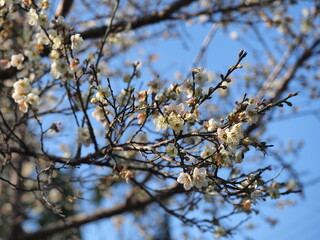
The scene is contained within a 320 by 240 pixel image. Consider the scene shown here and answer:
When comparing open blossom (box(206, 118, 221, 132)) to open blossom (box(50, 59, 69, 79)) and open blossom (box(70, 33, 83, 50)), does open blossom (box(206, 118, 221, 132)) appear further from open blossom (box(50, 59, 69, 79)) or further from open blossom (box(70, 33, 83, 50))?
open blossom (box(50, 59, 69, 79))

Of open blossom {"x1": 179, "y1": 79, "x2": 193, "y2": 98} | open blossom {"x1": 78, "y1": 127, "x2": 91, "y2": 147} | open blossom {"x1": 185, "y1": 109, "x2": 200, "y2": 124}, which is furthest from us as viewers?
open blossom {"x1": 78, "y1": 127, "x2": 91, "y2": 147}

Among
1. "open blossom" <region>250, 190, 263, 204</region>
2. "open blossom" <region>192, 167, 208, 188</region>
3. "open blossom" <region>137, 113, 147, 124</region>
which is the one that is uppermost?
"open blossom" <region>137, 113, 147, 124</region>

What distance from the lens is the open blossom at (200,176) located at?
1.59m

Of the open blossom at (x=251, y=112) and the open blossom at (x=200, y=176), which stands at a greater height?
the open blossom at (x=251, y=112)

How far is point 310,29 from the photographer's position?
5.19 meters

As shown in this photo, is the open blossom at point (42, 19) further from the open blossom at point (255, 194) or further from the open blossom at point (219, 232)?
the open blossom at point (219, 232)

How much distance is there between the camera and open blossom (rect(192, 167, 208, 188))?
1.59 meters

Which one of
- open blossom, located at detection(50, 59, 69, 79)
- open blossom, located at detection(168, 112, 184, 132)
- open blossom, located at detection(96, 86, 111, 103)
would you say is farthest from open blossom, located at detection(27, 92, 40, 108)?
open blossom, located at detection(168, 112, 184, 132)

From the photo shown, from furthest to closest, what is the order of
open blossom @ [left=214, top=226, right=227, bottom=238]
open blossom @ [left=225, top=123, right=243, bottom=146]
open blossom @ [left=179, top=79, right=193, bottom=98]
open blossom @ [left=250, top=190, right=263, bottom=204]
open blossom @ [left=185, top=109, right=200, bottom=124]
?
1. open blossom @ [left=214, top=226, right=227, bottom=238]
2. open blossom @ [left=179, top=79, right=193, bottom=98]
3. open blossom @ [left=250, top=190, right=263, bottom=204]
4. open blossom @ [left=185, top=109, right=200, bottom=124]
5. open blossom @ [left=225, top=123, right=243, bottom=146]

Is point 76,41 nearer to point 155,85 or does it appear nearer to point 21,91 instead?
point 21,91

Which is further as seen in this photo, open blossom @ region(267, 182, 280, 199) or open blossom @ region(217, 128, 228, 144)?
open blossom @ region(267, 182, 280, 199)

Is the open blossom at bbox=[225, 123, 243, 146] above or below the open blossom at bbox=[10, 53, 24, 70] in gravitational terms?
below

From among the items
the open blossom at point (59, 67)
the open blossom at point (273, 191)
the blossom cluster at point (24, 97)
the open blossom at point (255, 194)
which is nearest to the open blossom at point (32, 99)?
the blossom cluster at point (24, 97)

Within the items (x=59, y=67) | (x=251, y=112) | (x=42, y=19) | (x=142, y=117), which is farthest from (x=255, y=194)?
(x=42, y=19)
